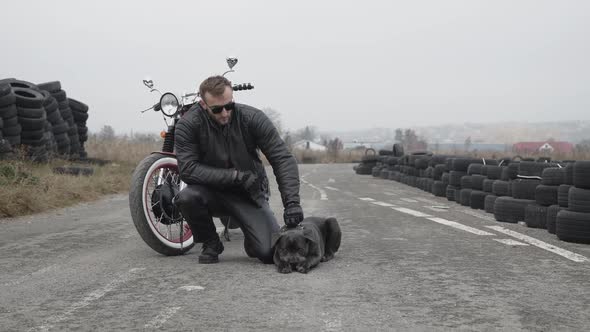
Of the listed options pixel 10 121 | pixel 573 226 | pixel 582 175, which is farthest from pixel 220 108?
pixel 10 121

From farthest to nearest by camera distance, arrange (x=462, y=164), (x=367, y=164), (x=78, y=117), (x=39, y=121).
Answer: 1. (x=367, y=164)
2. (x=78, y=117)
3. (x=39, y=121)
4. (x=462, y=164)

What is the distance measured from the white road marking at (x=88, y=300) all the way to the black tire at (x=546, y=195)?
17.8ft

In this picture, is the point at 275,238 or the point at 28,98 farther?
the point at 28,98

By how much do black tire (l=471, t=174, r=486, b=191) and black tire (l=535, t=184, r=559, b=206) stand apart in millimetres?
3609

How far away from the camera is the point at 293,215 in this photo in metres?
4.95

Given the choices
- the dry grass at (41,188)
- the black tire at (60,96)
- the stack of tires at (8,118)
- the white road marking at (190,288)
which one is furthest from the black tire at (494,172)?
the black tire at (60,96)

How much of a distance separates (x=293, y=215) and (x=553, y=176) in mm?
4501

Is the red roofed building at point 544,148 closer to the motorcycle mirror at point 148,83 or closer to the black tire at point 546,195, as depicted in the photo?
the black tire at point 546,195

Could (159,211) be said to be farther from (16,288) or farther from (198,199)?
(16,288)

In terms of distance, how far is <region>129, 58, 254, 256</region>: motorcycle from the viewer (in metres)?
5.53

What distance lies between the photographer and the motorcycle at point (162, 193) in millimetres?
5531

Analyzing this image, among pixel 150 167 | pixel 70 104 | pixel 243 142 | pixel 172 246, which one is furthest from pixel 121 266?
pixel 70 104

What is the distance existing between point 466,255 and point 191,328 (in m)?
3.32

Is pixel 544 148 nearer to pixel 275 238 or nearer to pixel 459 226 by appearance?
pixel 459 226
